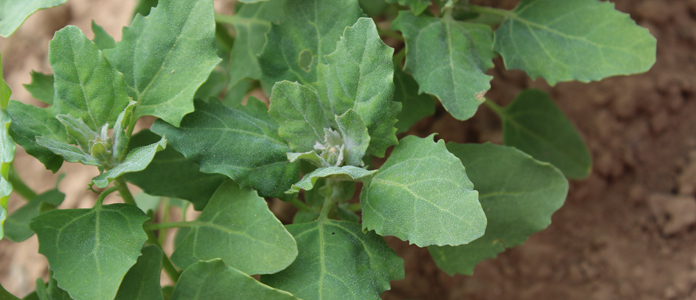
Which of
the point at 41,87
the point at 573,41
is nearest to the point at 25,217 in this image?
the point at 41,87

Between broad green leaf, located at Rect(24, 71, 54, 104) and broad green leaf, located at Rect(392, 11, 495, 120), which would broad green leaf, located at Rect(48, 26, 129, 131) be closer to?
broad green leaf, located at Rect(24, 71, 54, 104)

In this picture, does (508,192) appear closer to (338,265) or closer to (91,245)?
(338,265)

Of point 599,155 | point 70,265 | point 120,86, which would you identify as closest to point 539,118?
point 599,155

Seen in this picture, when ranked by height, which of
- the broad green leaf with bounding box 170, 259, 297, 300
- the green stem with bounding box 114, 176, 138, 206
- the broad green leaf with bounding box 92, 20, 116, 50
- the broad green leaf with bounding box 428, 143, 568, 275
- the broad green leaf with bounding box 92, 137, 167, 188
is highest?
the broad green leaf with bounding box 92, 20, 116, 50

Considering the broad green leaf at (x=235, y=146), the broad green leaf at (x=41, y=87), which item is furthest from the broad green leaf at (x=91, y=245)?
the broad green leaf at (x=41, y=87)

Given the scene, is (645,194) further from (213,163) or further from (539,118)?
(213,163)

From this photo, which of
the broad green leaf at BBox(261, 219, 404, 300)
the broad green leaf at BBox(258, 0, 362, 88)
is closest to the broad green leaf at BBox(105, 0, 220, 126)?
the broad green leaf at BBox(258, 0, 362, 88)
